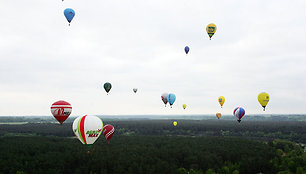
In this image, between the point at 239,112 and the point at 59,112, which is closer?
the point at 59,112

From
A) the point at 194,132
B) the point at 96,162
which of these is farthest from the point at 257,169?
the point at 194,132

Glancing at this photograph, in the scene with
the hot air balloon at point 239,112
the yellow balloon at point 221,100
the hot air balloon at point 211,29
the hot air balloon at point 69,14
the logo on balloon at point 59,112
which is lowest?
the logo on balloon at point 59,112

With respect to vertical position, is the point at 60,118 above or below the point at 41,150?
above

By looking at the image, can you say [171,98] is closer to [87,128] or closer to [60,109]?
[87,128]

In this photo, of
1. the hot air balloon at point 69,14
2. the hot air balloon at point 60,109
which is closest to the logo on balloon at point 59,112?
the hot air balloon at point 60,109

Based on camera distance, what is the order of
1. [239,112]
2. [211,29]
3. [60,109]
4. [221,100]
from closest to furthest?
[60,109], [211,29], [239,112], [221,100]

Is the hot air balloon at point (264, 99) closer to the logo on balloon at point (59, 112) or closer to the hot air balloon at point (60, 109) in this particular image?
the hot air balloon at point (60, 109)

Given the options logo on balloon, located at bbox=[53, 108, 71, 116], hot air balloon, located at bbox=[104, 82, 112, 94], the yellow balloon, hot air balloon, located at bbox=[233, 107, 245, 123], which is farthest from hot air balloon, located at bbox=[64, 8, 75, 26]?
the yellow balloon

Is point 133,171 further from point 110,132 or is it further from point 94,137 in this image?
point 110,132

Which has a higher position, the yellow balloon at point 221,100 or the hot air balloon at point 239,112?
the yellow balloon at point 221,100

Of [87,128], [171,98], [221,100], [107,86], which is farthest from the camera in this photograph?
[221,100]

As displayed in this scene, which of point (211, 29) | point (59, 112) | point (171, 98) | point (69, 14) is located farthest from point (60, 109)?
point (211, 29)
